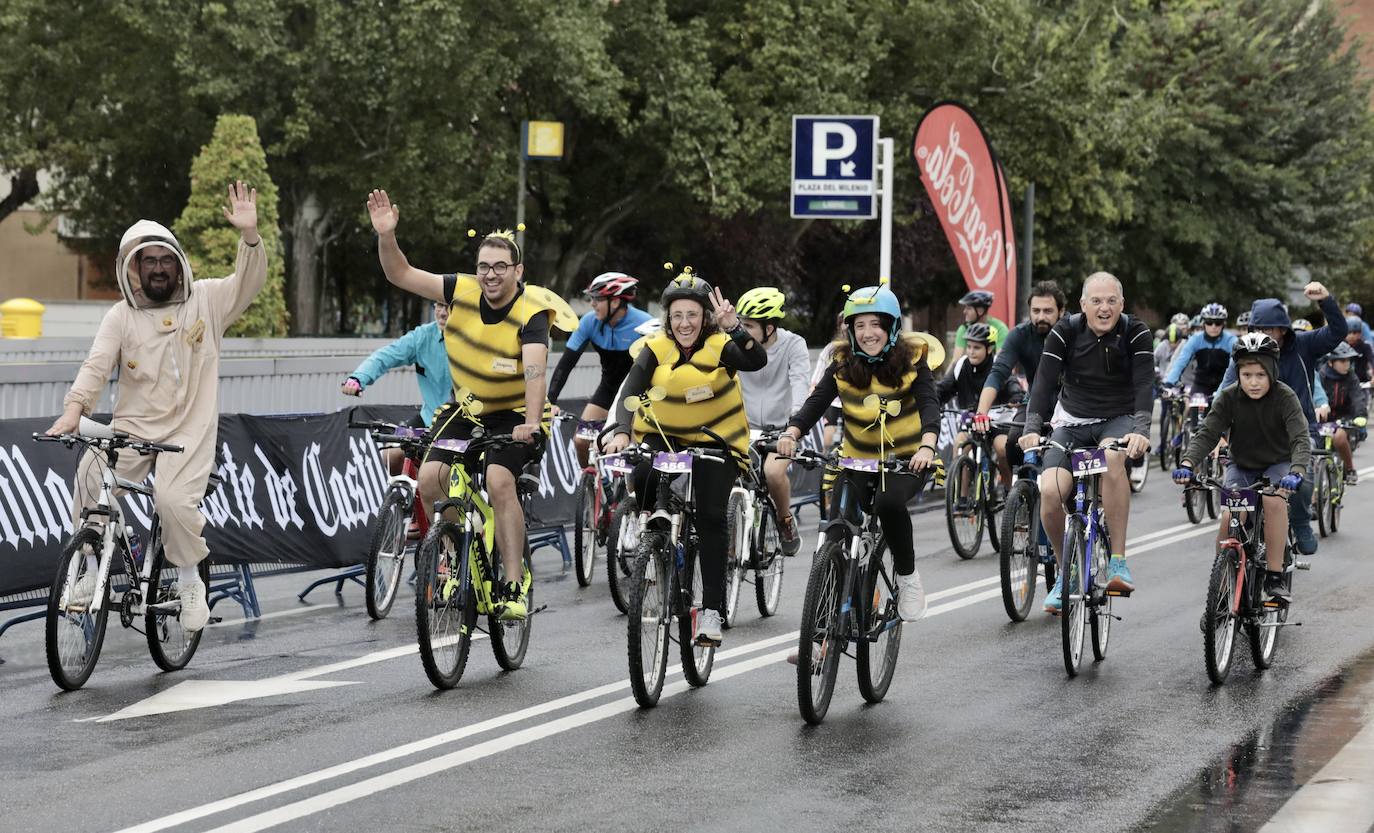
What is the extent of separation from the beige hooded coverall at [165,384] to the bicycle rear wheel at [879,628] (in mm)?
2948

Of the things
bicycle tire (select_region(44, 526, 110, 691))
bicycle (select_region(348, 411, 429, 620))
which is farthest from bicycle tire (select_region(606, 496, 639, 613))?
bicycle tire (select_region(44, 526, 110, 691))

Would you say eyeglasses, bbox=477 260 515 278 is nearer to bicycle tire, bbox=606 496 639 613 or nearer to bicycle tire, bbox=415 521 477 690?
bicycle tire, bbox=415 521 477 690

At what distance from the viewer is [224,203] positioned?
109 ft

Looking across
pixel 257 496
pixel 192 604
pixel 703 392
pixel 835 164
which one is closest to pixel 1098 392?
pixel 703 392

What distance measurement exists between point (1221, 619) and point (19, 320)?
28755 millimetres

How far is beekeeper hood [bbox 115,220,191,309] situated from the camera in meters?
9.05

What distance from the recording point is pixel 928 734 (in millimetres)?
8102

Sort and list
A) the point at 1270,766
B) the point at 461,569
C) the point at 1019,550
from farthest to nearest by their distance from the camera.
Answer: the point at 1019,550, the point at 461,569, the point at 1270,766

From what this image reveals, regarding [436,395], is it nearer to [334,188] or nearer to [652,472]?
[652,472]

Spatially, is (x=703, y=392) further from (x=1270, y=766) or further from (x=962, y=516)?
(x=962, y=516)

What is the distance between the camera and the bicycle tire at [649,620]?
814 centimetres

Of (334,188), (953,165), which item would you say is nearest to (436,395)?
(953,165)

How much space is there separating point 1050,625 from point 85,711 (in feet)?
17.4

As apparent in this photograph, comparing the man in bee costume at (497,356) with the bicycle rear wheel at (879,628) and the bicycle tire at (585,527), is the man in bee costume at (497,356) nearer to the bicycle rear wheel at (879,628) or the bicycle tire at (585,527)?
the bicycle rear wheel at (879,628)
